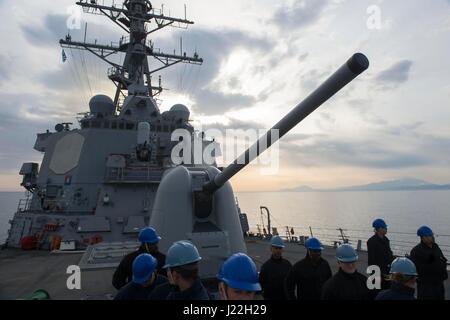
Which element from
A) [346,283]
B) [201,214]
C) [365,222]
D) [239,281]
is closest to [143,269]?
[239,281]

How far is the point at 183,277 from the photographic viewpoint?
194 cm

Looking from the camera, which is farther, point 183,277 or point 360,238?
point 360,238

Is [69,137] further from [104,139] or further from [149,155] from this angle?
[149,155]

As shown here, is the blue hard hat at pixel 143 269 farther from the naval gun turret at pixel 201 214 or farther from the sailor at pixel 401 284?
the naval gun turret at pixel 201 214

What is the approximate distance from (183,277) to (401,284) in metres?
1.39

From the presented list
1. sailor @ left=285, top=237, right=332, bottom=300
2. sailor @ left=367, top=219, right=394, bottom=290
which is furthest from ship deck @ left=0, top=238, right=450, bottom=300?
sailor @ left=285, top=237, right=332, bottom=300

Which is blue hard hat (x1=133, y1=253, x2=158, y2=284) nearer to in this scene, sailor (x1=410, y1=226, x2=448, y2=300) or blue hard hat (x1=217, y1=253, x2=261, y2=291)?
blue hard hat (x1=217, y1=253, x2=261, y2=291)

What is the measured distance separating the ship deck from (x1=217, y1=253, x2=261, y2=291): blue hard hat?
14.0 feet

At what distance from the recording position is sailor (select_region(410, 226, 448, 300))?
376cm

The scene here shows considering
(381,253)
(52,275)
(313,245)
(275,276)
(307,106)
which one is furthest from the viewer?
(52,275)

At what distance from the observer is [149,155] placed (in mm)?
12438

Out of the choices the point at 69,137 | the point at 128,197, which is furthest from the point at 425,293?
the point at 69,137

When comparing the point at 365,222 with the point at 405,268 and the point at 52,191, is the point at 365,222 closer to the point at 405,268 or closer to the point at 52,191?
the point at 52,191
